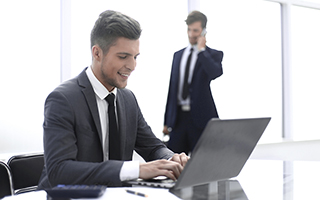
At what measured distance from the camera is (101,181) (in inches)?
48.4

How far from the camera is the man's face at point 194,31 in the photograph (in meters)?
0.97

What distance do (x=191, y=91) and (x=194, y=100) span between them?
0.08 feet

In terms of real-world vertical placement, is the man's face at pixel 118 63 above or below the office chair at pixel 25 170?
above

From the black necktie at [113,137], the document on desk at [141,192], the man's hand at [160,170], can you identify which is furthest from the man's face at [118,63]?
the document on desk at [141,192]

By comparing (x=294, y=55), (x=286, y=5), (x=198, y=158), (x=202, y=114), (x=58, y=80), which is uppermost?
(x=286, y=5)

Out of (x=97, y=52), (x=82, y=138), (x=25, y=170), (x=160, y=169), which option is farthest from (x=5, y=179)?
(x=160, y=169)

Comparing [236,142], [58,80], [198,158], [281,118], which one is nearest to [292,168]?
[236,142]

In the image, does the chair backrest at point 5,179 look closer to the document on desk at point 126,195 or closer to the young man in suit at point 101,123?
the young man in suit at point 101,123

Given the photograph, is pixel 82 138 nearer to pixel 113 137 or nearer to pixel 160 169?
pixel 113 137

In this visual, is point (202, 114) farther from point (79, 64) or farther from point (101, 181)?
point (79, 64)

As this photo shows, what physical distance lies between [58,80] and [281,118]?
2398mm

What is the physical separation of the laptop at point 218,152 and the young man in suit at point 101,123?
92mm

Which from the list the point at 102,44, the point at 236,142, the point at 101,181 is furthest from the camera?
the point at 102,44

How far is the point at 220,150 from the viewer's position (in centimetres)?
101
